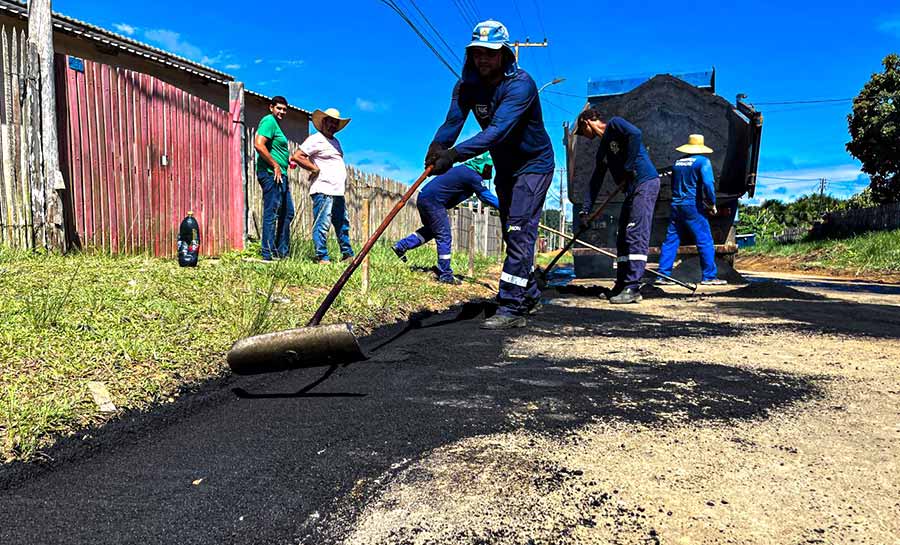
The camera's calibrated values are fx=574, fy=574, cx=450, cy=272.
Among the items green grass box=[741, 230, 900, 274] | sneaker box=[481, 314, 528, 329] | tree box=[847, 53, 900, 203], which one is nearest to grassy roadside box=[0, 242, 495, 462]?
→ sneaker box=[481, 314, 528, 329]

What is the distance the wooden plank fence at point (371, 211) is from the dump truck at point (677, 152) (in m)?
1.81

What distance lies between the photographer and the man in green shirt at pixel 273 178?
585cm

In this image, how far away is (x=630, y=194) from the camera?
219 inches

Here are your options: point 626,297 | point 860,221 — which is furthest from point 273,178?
point 860,221

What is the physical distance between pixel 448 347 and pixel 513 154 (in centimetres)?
155

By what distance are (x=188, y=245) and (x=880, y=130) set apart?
67.7 feet

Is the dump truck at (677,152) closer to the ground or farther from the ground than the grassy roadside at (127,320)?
farther from the ground

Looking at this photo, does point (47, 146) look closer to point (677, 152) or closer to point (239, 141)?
point (239, 141)

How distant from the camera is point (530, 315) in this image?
4430 millimetres

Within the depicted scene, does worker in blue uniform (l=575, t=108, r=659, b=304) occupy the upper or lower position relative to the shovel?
upper

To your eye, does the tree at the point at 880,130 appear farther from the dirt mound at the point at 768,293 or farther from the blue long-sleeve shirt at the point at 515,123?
the blue long-sleeve shirt at the point at 515,123

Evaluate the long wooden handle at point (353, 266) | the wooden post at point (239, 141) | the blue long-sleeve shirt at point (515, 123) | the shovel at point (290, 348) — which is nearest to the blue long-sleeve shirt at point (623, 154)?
the blue long-sleeve shirt at point (515, 123)

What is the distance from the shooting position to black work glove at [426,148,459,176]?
3393 mm

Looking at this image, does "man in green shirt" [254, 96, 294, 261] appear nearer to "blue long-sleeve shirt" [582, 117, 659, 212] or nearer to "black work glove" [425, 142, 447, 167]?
"black work glove" [425, 142, 447, 167]
